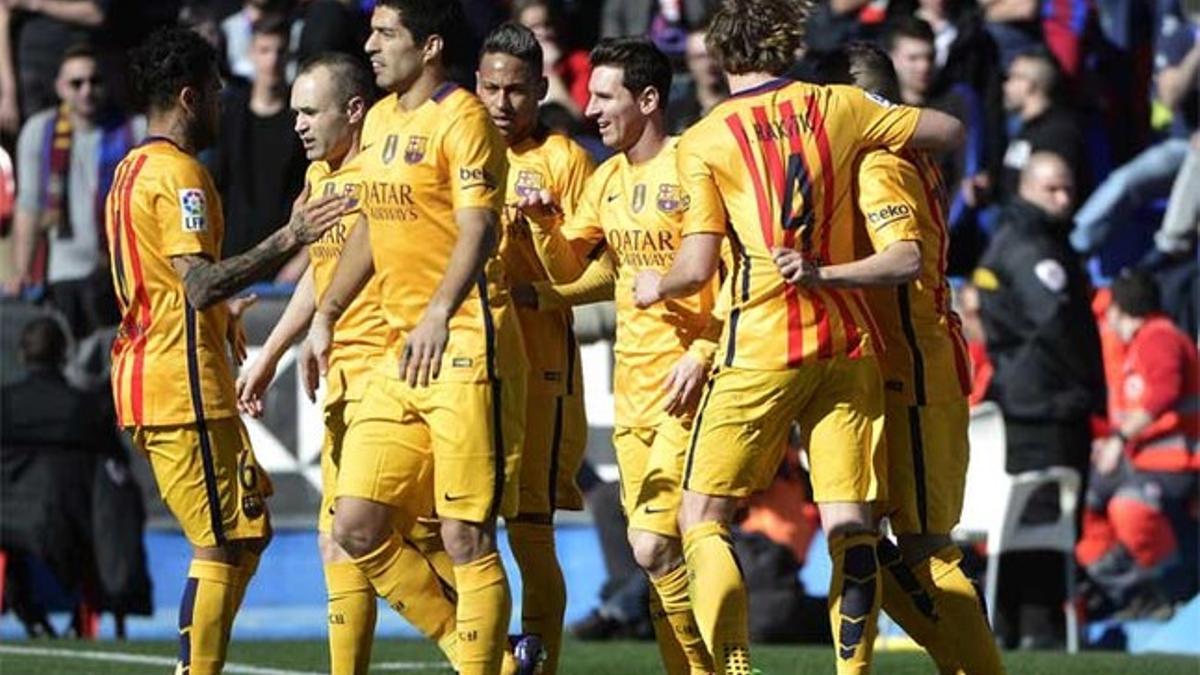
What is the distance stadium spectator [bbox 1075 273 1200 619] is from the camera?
15.3 metres

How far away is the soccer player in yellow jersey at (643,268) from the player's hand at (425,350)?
4.14 ft

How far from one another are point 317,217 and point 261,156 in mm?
6778

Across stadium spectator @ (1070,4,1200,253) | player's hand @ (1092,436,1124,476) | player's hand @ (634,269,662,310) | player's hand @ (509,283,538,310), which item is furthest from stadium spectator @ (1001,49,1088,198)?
player's hand @ (634,269,662,310)

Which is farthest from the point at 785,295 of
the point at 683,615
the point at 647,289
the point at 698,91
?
the point at 698,91

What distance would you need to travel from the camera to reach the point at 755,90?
9359 mm

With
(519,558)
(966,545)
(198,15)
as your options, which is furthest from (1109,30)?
(519,558)

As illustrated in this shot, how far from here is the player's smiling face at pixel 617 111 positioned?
10.6 m

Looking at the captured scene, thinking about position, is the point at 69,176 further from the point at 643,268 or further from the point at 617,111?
the point at 643,268

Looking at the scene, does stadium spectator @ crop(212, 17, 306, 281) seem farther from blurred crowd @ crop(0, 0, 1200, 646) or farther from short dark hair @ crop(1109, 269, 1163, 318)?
short dark hair @ crop(1109, 269, 1163, 318)

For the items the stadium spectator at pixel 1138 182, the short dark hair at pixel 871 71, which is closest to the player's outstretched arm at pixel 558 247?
the short dark hair at pixel 871 71

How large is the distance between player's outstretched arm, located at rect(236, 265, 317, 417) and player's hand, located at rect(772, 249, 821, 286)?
1.94 metres

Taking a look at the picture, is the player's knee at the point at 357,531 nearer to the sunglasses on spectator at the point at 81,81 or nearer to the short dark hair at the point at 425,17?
the short dark hair at the point at 425,17

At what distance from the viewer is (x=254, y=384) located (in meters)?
10.1

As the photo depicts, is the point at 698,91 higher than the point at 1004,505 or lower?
higher
